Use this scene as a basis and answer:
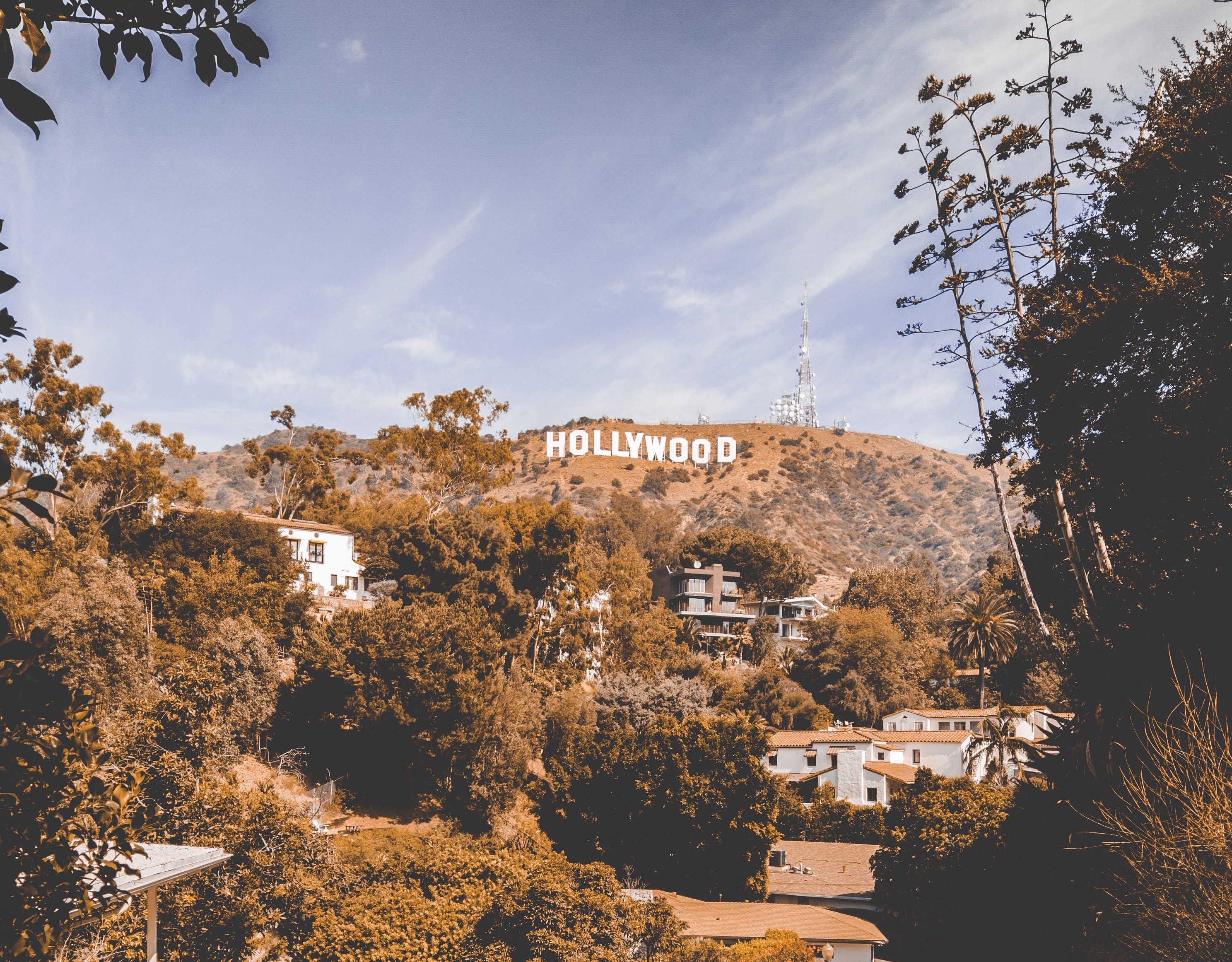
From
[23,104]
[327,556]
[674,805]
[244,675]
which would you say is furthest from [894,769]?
[23,104]

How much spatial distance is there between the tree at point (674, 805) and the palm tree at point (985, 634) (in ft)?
72.0

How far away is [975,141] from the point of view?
1605 cm

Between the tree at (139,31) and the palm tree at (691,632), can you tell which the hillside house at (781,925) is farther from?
the palm tree at (691,632)

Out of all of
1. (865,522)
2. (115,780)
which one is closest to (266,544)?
(115,780)

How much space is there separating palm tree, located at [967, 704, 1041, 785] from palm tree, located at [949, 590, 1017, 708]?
5212 millimetres

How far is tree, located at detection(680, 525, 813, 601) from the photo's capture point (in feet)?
251

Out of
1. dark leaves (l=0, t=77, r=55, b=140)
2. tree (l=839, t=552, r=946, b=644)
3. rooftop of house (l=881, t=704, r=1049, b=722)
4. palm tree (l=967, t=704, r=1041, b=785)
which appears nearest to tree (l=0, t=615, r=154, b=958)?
dark leaves (l=0, t=77, r=55, b=140)

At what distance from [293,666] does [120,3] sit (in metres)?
38.2

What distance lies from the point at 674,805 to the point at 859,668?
1069 inches

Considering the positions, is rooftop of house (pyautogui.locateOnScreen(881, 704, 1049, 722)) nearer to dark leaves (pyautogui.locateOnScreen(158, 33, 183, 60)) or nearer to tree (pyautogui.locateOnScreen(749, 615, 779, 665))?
tree (pyautogui.locateOnScreen(749, 615, 779, 665))

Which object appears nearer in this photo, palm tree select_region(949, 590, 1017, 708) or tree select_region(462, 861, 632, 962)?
Answer: tree select_region(462, 861, 632, 962)

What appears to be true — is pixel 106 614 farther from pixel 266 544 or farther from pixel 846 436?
pixel 846 436

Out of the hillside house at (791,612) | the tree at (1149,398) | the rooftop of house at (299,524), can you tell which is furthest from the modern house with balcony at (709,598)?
the tree at (1149,398)

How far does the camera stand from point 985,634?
52.1 metres
